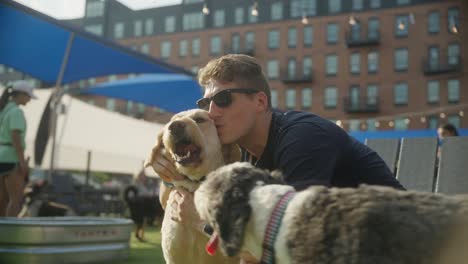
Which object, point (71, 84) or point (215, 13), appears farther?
point (215, 13)

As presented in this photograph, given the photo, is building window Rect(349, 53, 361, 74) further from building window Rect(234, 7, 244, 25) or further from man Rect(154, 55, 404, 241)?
man Rect(154, 55, 404, 241)

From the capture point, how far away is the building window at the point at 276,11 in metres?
52.1

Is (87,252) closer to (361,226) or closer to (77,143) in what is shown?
(361,226)

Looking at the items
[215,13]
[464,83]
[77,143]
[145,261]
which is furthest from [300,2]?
[145,261]

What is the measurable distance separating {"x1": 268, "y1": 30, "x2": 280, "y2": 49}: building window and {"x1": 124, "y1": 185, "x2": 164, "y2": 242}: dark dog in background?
4329 cm

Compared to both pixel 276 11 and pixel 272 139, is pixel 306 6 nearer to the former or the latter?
pixel 276 11

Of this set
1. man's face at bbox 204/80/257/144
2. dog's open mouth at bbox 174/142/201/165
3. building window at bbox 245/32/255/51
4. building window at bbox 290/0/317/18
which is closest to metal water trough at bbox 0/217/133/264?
dog's open mouth at bbox 174/142/201/165

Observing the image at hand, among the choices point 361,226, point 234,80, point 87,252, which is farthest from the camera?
point 87,252

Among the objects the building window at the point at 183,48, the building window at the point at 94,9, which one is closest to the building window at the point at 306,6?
the building window at the point at 183,48

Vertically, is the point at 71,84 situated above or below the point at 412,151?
above

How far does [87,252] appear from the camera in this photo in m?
6.04

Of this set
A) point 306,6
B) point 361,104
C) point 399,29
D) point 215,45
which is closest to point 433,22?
point 399,29

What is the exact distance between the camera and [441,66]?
4675cm

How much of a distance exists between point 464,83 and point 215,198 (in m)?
48.7
